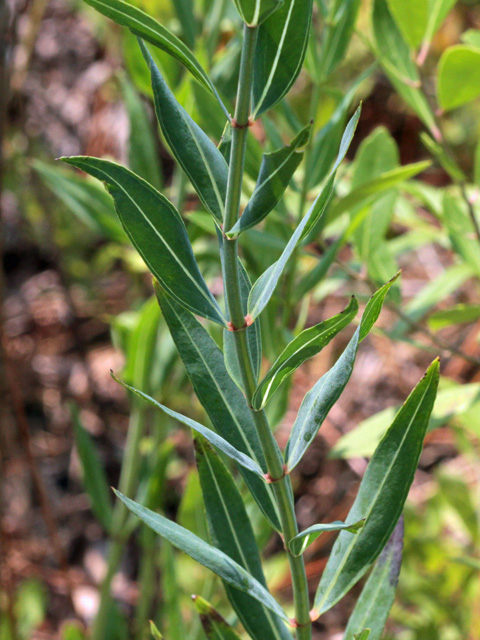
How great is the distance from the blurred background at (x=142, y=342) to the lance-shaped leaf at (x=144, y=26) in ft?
0.96

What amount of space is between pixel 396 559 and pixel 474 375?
1.35 meters

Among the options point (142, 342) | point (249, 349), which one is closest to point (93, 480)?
point (142, 342)

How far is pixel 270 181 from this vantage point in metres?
0.35

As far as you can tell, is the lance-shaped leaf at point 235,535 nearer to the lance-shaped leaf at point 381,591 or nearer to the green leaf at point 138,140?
the lance-shaped leaf at point 381,591

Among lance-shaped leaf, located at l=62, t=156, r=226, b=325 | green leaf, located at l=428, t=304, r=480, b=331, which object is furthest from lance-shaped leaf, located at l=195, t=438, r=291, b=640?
green leaf, located at l=428, t=304, r=480, b=331

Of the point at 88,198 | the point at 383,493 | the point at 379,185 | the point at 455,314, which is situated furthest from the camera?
the point at 88,198

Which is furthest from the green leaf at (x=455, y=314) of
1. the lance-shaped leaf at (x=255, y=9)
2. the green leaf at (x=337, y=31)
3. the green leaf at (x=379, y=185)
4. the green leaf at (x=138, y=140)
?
the lance-shaped leaf at (x=255, y=9)

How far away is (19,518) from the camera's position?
164 centimetres

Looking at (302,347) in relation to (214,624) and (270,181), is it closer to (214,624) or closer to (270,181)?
(270,181)

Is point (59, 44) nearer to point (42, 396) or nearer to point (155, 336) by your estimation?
point (42, 396)

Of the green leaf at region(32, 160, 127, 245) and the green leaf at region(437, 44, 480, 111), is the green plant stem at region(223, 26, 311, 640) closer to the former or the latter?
the green leaf at region(437, 44, 480, 111)

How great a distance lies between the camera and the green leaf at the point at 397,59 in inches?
27.5

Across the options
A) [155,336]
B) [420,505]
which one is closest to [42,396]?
[420,505]

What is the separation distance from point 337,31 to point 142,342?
0.39 m
